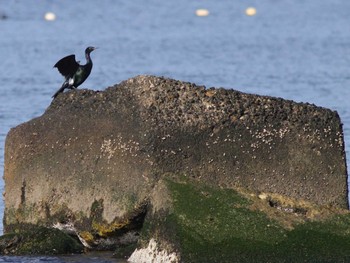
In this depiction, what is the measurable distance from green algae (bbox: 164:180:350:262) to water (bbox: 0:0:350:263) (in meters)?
1.53

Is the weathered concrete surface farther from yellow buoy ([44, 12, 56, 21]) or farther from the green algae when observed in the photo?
yellow buoy ([44, 12, 56, 21])

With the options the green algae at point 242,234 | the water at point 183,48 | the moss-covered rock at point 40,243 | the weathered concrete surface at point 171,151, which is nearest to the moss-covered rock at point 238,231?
the green algae at point 242,234

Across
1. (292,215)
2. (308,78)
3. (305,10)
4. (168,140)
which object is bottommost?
(292,215)

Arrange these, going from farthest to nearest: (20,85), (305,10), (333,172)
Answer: (305,10) < (20,85) < (333,172)

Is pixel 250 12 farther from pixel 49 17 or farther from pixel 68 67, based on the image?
pixel 68 67

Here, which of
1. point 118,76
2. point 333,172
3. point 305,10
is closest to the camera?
point 333,172

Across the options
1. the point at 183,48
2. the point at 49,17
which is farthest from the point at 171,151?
the point at 49,17

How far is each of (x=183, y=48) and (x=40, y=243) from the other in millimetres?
21193

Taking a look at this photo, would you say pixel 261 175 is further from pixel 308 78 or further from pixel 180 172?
pixel 308 78

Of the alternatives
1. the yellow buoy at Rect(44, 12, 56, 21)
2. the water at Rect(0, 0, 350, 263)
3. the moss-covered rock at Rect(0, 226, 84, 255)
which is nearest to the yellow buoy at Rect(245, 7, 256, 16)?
the water at Rect(0, 0, 350, 263)

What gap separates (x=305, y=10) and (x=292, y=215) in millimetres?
38815

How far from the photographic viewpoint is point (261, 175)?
30.6 feet

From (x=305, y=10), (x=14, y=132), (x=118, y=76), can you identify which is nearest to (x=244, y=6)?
Answer: (x=305, y=10)

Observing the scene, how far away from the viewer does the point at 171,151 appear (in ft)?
30.1
